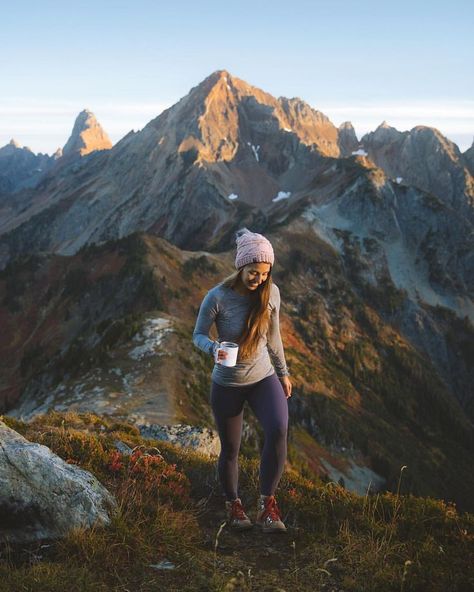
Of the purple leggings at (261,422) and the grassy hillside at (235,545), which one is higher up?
the purple leggings at (261,422)

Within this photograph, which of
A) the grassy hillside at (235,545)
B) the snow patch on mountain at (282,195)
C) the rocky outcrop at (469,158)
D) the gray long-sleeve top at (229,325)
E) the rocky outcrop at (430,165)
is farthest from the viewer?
the rocky outcrop at (469,158)

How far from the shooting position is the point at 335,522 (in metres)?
6.31

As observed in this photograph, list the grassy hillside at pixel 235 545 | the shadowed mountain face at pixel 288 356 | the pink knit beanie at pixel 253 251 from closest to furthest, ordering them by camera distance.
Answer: the grassy hillside at pixel 235 545 → the pink knit beanie at pixel 253 251 → the shadowed mountain face at pixel 288 356

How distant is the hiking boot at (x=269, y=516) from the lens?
6.18 m

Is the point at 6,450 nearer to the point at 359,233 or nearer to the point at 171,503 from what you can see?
the point at 171,503

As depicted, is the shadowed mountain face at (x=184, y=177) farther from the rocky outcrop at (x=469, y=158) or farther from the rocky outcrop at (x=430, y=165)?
the rocky outcrop at (x=469, y=158)

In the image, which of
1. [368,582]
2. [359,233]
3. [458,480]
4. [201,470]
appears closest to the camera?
[368,582]

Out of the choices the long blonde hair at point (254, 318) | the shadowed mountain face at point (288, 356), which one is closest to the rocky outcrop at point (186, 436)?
the shadowed mountain face at point (288, 356)

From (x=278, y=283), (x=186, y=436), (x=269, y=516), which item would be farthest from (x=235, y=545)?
(x=278, y=283)

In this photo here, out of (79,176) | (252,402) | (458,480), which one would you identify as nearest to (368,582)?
(252,402)

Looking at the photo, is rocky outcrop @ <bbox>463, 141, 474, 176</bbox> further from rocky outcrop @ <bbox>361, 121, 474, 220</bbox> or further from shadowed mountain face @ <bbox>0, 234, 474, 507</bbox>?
shadowed mountain face @ <bbox>0, 234, 474, 507</bbox>

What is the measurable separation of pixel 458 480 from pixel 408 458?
8978 millimetres

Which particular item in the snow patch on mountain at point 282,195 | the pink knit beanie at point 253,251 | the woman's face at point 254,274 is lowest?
the woman's face at point 254,274

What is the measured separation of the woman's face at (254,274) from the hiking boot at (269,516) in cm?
257
